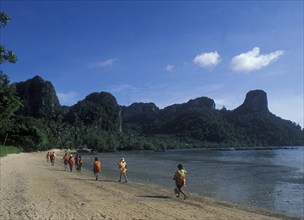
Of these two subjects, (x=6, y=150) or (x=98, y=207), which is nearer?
(x=98, y=207)

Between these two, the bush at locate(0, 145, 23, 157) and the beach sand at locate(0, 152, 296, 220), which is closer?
the beach sand at locate(0, 152, 296, 220)

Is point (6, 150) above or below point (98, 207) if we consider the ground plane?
above

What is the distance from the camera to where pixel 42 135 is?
99.3 meters

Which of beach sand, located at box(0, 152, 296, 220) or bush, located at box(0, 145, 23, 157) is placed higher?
bush, located at box(0, 145, 23, 157)

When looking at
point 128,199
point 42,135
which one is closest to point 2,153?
point 42,135

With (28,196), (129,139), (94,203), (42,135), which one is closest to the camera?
(94,203)

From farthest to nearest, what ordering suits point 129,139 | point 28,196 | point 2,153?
point 129,139 < point 2,153 < point 28,196

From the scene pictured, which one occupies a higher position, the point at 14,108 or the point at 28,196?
the point at 14,108

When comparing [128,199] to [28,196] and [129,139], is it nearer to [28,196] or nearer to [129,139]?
[28,196]

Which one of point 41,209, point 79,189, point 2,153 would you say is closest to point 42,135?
point 2,153

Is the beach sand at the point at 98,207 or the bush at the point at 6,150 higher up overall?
the bush at the point at 6,150

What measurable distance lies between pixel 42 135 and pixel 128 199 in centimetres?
8574

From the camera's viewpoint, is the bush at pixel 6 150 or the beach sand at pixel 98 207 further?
the bush at pixel 6 150

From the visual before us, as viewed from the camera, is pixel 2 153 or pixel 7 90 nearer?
pixel 7 90
